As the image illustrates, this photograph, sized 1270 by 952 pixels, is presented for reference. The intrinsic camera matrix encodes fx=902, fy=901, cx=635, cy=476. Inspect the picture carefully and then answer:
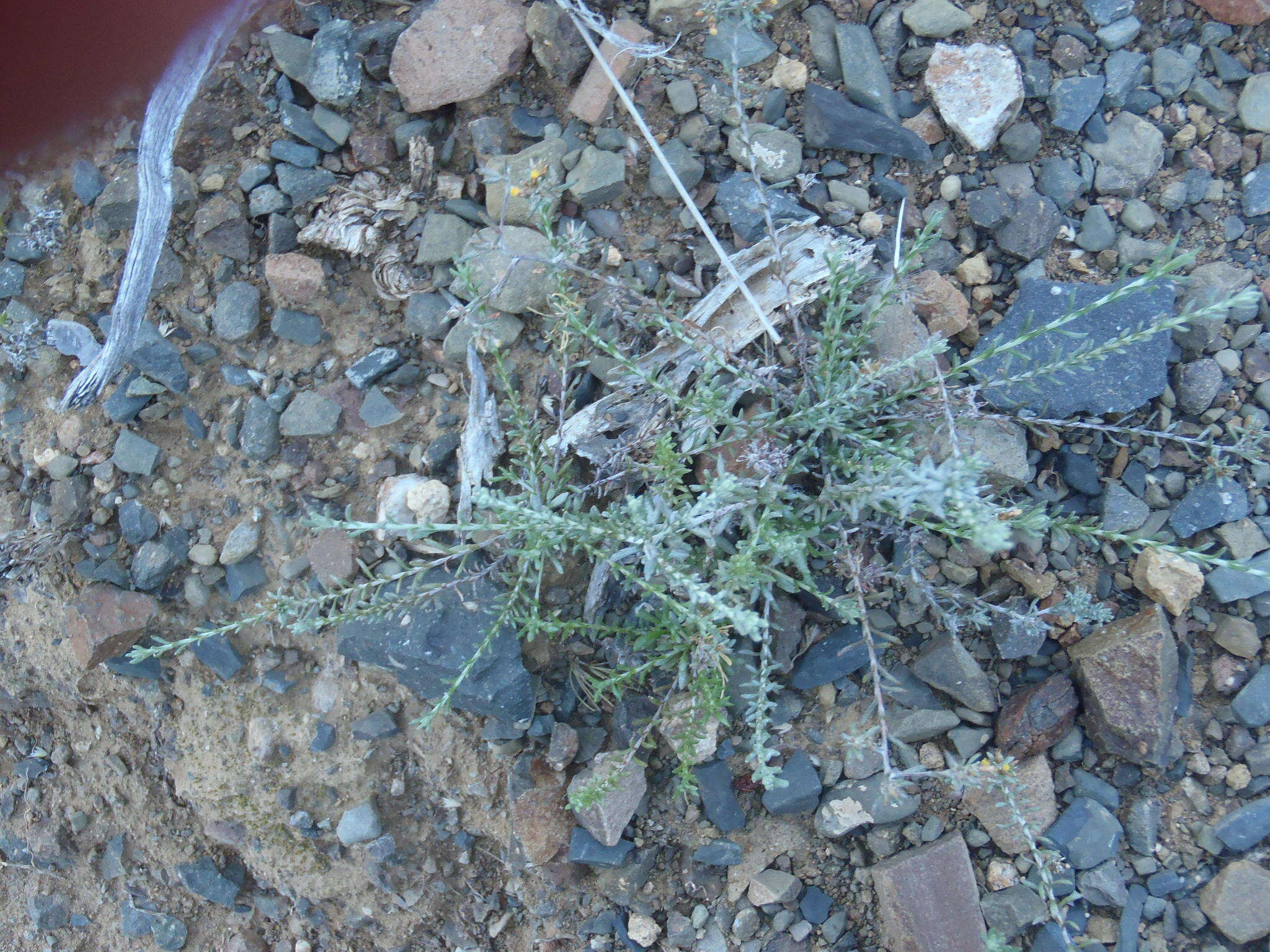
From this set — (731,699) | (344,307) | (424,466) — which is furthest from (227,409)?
(731,699)

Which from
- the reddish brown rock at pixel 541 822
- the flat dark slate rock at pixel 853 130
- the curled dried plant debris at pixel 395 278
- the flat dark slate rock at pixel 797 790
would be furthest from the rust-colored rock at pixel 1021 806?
the curled dried plant debris at pixel 395 278

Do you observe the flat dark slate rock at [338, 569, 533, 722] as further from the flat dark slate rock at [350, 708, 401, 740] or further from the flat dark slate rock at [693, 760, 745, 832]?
the flat dark slate rock at [693, 760, 745, 832]

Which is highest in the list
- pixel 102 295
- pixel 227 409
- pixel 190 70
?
pixel 190 70

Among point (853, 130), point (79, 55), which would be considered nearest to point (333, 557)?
point (79, 55)

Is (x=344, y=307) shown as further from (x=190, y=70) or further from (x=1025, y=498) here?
(x=1025, y=498)

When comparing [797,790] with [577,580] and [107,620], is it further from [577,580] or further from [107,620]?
[107,620]
